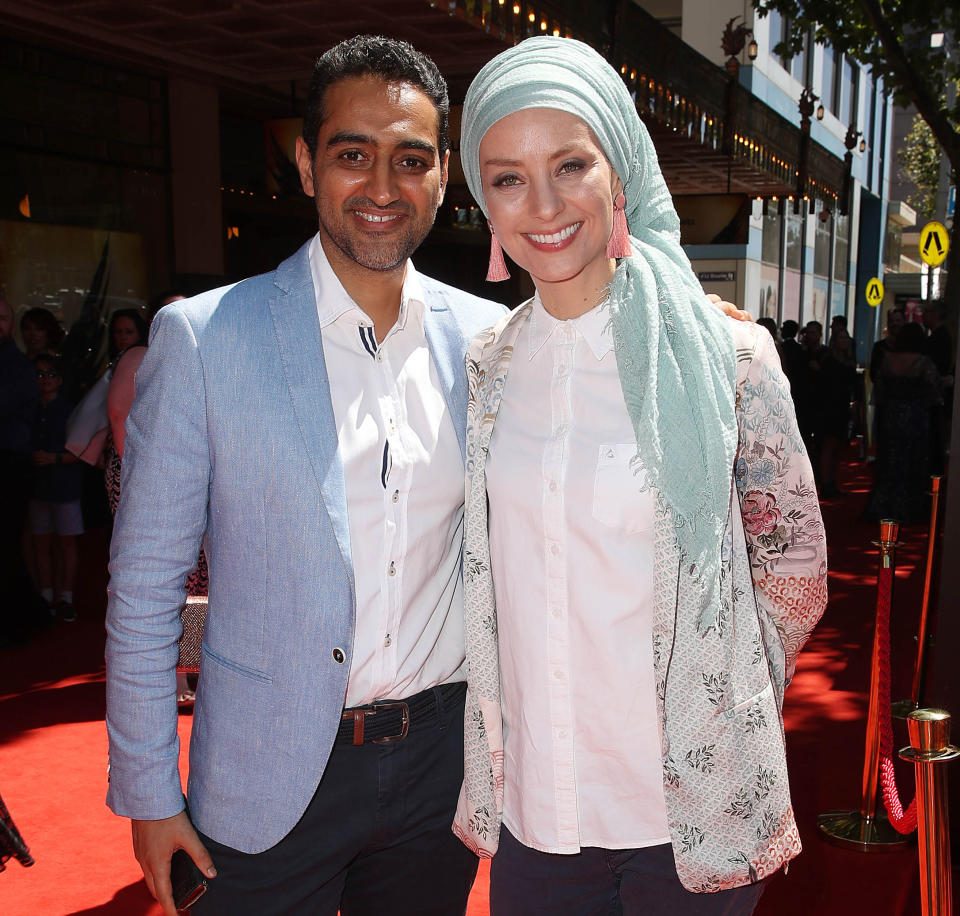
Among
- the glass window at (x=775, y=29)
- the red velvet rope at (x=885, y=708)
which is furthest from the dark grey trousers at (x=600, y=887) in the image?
the glass window at (x=775, y=29)

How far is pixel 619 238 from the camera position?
1970 millimetres

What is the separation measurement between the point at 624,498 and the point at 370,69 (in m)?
1.07

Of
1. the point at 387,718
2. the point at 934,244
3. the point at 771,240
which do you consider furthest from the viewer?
the point at 771,240

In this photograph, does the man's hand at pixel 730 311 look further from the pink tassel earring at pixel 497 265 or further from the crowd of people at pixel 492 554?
the pink tassel earring at pixel 497 265

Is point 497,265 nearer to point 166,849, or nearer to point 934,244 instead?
point 166,849

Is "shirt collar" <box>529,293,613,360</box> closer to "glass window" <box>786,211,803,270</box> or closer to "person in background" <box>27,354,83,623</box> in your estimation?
"person in background" <box>27,354,83,623</box>

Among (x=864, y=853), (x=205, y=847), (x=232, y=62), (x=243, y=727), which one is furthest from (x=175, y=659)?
Answer: (x=232, y=62)

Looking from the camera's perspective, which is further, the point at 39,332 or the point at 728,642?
the point at 39,332

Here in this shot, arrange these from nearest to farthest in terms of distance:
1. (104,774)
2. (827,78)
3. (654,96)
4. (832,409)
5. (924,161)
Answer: (104,774)
(654,96)
(832,409)
(827,78)
(924,161)

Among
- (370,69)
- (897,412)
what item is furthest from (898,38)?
(370,69)

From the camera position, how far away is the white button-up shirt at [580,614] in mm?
1860

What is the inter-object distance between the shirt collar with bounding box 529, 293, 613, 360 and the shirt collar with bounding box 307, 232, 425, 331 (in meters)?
0.32

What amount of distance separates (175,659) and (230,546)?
0.25 meters

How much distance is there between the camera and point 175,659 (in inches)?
76.8
